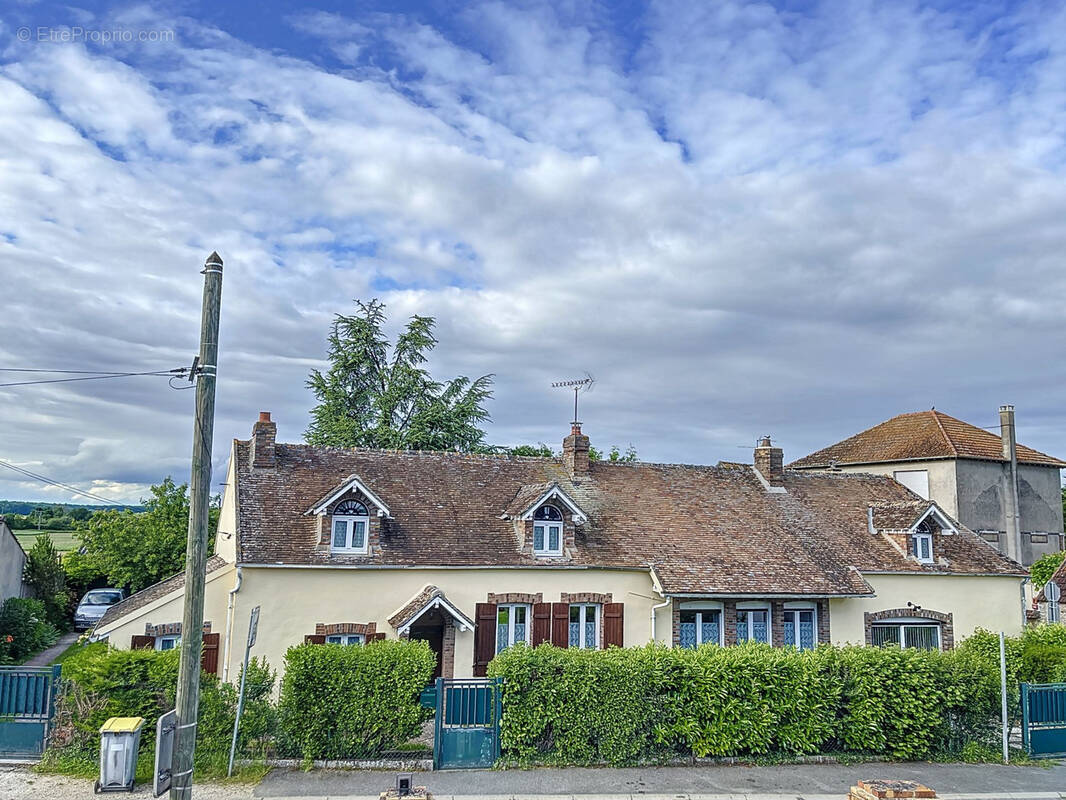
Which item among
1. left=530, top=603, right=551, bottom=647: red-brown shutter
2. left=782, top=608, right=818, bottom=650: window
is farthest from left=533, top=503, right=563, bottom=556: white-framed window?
left=782, top=608, right=818, bottom=650: window

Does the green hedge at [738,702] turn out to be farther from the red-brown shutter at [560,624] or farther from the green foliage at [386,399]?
the green foliage at [386,399]

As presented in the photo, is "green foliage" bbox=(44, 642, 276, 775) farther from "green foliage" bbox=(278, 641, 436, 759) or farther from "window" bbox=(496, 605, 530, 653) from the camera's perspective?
"window" bbox=(496, 605, 530, 653)

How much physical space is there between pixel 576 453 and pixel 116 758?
49.4 ft

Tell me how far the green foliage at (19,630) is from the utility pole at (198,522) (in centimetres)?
1723

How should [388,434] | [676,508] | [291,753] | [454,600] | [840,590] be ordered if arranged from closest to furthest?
[291,753], [454,600], [840,590], [676,508], [388,434]

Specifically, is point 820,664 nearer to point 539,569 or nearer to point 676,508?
point 539,569

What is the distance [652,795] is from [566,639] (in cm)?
773

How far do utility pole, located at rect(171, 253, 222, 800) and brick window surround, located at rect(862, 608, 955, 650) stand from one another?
1854 centimetres

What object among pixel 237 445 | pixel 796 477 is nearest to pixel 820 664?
pixel 796 477

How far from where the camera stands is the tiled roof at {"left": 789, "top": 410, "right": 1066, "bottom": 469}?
110 ft

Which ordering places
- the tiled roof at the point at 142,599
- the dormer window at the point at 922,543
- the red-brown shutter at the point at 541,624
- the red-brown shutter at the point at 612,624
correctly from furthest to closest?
the dormer window at the point at 922,543 < the red-brown shutter at the point at 612,624 < the red-brown shutter at the point at 541,624 < the tiled roof at the point at 142,599

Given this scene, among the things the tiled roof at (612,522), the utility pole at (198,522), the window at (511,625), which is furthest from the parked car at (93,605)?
the utility pole at (198,522)

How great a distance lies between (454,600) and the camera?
19.6m

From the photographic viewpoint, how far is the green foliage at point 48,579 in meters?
30.0
